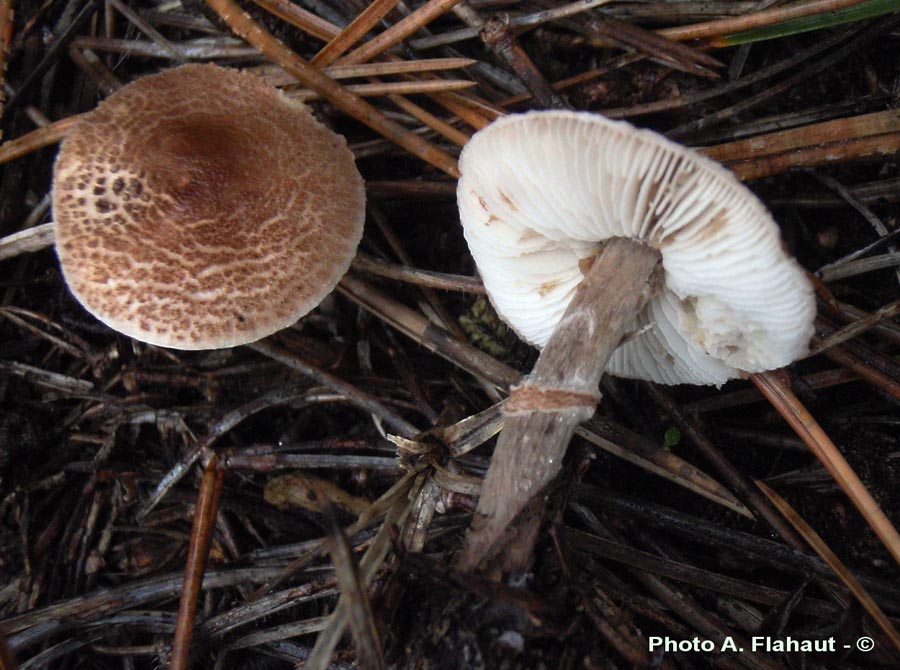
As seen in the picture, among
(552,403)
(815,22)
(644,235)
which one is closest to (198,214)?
(552,403)

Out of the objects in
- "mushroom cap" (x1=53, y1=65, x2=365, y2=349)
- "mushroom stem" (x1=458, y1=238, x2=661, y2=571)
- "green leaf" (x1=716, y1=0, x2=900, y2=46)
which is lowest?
"mushroom stem" (x1=458, y1=238, x2=661, y2=571)

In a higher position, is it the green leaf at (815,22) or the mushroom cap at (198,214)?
the green leaf at (815,22)

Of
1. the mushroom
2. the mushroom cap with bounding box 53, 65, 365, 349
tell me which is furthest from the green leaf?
the mushroom cap with bounding box 53, 65, 365, 349

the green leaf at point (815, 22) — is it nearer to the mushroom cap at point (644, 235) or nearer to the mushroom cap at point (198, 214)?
the mushroom cap at point (644, 235)

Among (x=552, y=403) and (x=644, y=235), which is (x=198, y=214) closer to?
(x=552, y=403)

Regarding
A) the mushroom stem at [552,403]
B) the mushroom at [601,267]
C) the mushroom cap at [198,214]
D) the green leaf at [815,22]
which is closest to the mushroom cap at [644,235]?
the mushroom at [601,267]

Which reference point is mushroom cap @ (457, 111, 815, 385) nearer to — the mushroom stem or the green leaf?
the mushroom stem
